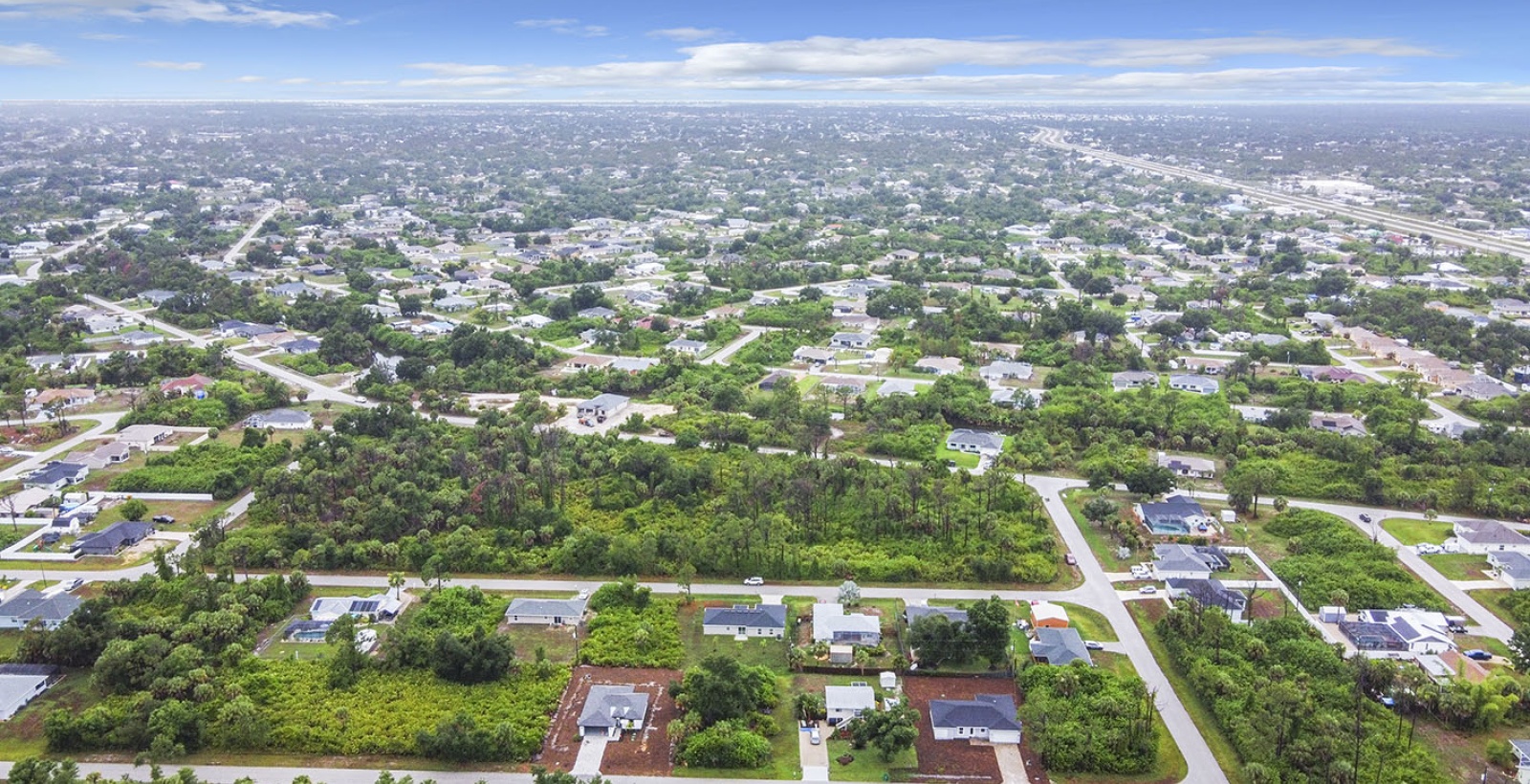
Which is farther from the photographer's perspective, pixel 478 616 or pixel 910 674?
pixel 478 616

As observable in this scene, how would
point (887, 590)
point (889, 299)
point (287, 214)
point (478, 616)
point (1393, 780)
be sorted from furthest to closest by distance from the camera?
point (287, 214) < point (889, 299) < point (887, 590) < point (478, 616) < point (1393, 780)

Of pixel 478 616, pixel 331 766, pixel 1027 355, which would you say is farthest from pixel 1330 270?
pixel 331 766

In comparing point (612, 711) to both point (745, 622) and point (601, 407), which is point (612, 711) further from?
point (601, 407)

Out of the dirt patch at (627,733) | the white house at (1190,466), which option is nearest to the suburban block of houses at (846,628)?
the dirt patch at (627,733)

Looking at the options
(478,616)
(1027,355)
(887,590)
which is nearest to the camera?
(478,616)

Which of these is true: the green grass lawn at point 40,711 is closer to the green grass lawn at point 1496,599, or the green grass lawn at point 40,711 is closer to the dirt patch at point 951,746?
the dirt patch at point 951,746

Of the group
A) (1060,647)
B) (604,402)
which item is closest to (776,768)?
(1060,647)

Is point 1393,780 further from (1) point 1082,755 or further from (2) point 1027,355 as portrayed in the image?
(2) point 1027,355
